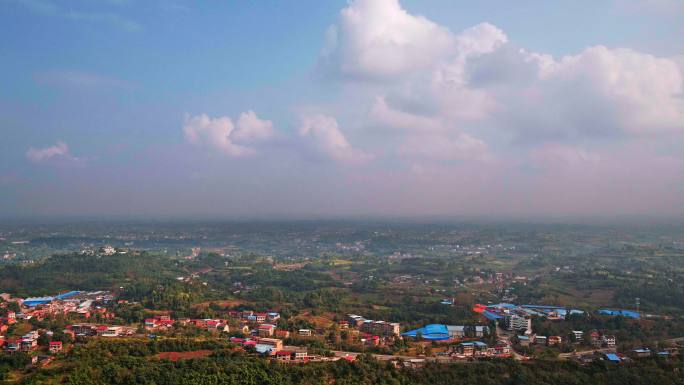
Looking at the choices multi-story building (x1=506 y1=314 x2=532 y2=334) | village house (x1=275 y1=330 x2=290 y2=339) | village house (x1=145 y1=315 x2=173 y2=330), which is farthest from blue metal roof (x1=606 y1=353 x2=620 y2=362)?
village house (x1=145 y1=315 x2=173 y2=330)

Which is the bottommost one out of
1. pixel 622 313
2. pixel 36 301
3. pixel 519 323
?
pixel 622 313

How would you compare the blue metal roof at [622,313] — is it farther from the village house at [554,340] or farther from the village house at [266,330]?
the village house at [266,330]

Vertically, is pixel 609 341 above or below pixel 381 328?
below

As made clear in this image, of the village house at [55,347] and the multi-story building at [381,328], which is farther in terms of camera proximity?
the multi-story building at [381,328]

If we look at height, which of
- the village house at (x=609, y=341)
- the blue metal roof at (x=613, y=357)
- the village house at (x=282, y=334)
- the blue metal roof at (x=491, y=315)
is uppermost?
the village house at (x=282, y=334)

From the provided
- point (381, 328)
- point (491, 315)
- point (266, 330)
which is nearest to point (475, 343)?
point (381, 328)

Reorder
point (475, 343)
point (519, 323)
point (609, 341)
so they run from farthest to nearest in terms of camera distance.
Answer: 1. point (519, 323)
2. point (609, 341)
3. point (475, 343)

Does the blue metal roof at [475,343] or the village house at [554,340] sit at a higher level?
the blue metal roof at [475,343]

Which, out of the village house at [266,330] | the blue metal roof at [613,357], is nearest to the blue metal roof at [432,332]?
the village house at [266,330]

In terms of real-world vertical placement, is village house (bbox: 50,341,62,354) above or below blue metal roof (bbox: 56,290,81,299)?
above

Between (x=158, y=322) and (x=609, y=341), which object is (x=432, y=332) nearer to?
(x=609, y=341)

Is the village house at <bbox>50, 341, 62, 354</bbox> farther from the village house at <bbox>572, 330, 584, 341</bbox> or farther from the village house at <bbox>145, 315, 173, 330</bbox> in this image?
the village house at <bbox>572, 330, 584, 341</bbox>

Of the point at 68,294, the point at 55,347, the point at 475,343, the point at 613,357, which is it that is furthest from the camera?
the point at 68,294
